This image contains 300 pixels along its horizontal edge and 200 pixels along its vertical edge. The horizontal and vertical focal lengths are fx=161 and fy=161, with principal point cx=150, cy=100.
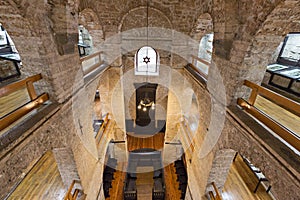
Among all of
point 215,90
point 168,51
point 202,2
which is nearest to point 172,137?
point 168,51

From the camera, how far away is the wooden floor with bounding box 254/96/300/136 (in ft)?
9.62

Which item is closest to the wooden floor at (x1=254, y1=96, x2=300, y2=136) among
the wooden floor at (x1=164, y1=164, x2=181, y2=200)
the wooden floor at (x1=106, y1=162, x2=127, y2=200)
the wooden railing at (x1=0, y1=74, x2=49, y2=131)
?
the wooden railing at (x1=0, y1=74, x2=49, y2=131)

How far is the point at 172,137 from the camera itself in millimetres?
8156

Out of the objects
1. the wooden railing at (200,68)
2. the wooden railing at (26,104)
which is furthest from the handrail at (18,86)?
the wooden railing at (200,68)

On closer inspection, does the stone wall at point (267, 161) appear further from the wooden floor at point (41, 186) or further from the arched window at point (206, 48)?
the arched window at point (206, 48)

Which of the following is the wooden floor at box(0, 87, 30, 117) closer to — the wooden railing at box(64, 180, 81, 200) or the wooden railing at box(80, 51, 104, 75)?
the wooden railing at box(80, 51, 104, 75)

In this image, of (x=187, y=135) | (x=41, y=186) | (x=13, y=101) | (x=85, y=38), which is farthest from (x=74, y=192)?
(x=85, y=38)

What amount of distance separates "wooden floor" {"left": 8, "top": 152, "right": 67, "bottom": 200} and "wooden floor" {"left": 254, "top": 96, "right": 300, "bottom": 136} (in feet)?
17.2

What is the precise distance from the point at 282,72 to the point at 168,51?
13.5 ft

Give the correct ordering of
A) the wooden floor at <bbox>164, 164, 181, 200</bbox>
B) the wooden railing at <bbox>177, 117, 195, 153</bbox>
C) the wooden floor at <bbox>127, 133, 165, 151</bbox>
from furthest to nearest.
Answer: the wooden floor at <bbox>127, 133, 165, 151</bbox> → the wooden floor at <bbox>164, 164, 181, 200</bbox> → the wooden railing at <bbox>177, 117, 195, 153</bbox>

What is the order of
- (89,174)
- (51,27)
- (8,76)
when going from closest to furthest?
(51,27) < (89,174) < (8,76)

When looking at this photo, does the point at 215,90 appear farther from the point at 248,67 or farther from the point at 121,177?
the point at 121,177

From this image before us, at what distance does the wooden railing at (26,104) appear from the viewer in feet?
6.51

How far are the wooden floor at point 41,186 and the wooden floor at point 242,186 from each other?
4701 mm
